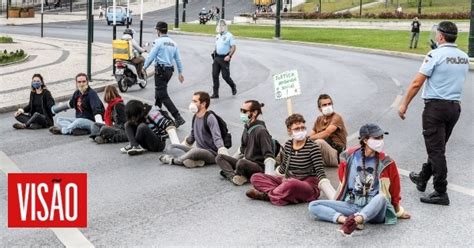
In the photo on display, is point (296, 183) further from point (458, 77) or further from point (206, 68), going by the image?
point (206, 68)

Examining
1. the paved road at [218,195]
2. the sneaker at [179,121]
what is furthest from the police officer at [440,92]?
the sneaker at [179,121]

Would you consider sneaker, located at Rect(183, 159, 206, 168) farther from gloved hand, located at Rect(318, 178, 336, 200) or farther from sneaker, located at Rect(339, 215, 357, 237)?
sneaker, located at Rect(339, 215, 357, 237)

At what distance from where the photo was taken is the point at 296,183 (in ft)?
28.5

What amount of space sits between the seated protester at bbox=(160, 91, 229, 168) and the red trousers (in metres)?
1.76

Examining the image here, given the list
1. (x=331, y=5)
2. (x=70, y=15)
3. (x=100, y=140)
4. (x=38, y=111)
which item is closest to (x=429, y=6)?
(x=331, y=5)

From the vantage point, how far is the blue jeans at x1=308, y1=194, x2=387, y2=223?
25.5 feet

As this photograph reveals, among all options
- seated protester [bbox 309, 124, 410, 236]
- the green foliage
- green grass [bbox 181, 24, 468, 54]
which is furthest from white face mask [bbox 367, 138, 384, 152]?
green grass [bbox 181, 24, 468, 54]

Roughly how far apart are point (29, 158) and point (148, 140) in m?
1.79

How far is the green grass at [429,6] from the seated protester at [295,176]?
59.1m

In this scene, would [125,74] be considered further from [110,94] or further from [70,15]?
[70,15]

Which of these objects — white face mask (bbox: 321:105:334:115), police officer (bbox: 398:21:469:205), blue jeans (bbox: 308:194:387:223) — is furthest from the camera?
white face mask (bbox: 321:105:334:115)

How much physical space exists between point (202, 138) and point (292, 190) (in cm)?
249

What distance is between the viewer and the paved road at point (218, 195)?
7.51m

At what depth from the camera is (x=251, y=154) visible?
9.78m
